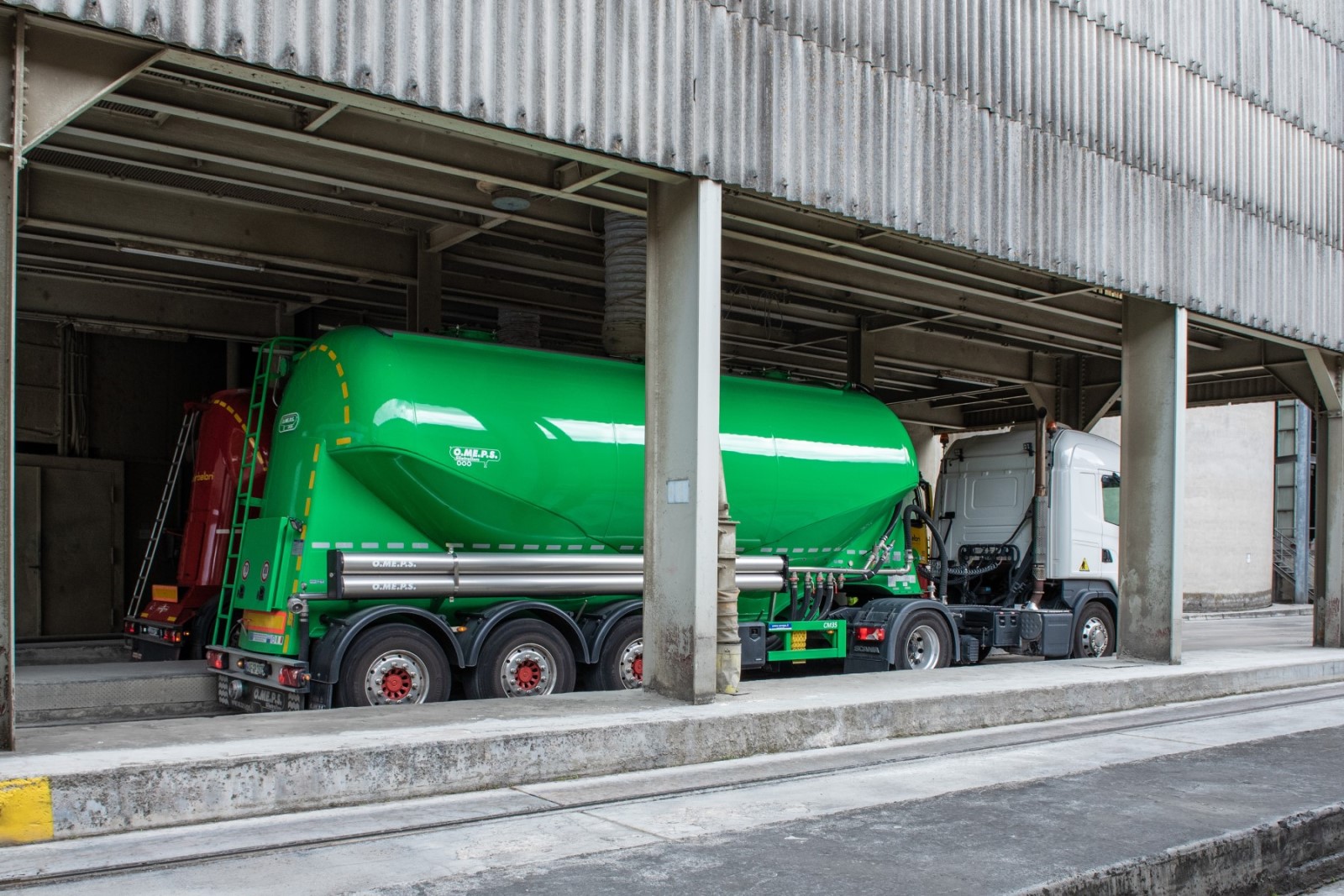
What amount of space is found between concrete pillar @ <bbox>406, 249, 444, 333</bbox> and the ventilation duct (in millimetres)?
2262

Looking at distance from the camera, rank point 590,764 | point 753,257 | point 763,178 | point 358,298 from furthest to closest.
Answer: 1. point 358,298
2. point 753,257
3. point 763,178
4. point 590,764

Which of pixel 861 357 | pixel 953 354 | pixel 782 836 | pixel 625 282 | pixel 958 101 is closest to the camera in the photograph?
pixel 782 836

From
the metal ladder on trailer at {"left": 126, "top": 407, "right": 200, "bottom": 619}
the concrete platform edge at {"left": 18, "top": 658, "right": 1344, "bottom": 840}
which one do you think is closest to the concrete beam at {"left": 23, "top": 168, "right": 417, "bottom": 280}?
the metal ladder on trailer at {"left": 126, "top": 407, "right": 200, "bottom": 619}

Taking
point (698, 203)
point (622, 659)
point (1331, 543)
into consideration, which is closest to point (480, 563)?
point (622, 659)

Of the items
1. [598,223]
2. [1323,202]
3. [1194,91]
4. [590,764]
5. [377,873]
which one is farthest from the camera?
[1323,202]

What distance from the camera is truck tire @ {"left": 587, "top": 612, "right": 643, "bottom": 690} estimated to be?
11.0 m

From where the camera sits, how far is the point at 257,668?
9.89 m

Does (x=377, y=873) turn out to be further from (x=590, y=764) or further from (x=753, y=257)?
(x=753, y=257)

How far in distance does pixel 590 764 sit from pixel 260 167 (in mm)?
6006

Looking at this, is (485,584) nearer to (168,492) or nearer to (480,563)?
(480,563)

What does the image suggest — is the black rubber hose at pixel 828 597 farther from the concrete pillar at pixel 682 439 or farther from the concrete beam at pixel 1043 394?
the concrete beam at pixel 1043 394

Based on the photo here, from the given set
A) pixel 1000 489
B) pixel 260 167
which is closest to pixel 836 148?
pixel 260 167

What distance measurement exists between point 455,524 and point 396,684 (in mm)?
1474

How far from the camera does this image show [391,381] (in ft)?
32.6
